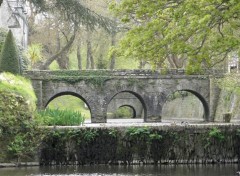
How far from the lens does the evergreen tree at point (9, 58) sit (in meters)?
27.8

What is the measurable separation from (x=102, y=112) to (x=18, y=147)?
22210mm

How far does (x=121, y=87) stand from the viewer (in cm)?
4169

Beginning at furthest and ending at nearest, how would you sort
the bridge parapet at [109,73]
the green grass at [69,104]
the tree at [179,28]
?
1. the green grass at [69,104]
2. the bridge parapet at [109,73]
3. the tree at [179,28]

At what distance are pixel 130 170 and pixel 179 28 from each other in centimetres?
519

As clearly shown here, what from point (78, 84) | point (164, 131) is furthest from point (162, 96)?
point (164, 131)

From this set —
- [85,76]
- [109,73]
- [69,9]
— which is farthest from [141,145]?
[109,73]

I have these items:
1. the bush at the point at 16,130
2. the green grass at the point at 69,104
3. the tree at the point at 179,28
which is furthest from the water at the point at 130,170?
the green grass at the point at 69,104

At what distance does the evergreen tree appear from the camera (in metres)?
27.8

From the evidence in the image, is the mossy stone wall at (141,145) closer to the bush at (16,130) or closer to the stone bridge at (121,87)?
the bush at (16,130)

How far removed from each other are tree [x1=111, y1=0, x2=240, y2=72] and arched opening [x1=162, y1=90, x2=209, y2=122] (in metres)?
26.2

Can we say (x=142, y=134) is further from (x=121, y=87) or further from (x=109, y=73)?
(x=109, y=73)

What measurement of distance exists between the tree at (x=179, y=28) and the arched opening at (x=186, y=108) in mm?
26170

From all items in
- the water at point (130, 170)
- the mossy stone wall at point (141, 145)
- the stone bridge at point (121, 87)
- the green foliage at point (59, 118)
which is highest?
the stone bridge at point (121, 87)

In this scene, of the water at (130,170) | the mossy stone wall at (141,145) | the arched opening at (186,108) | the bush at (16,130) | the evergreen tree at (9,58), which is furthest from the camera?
the arched opening at (186,108)
